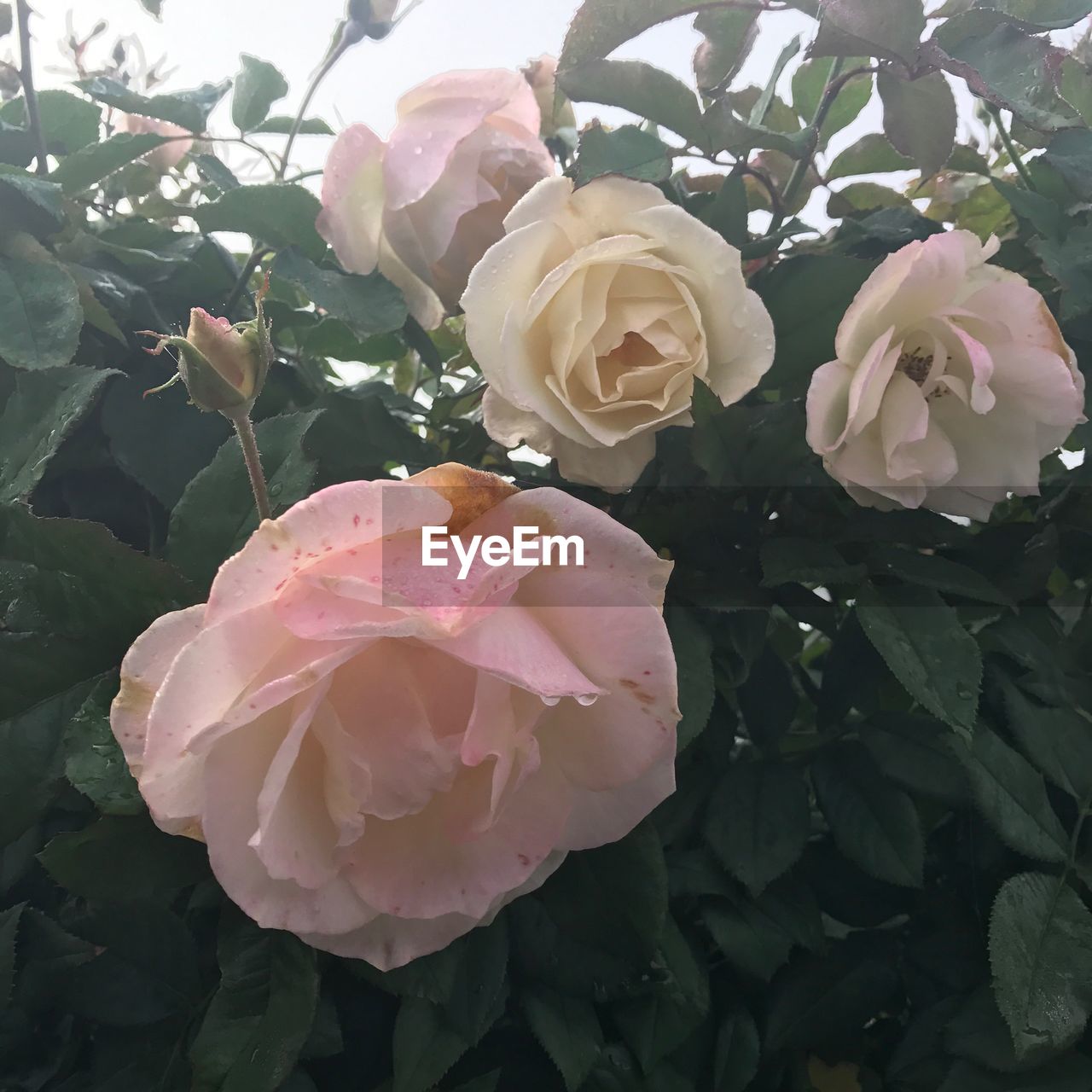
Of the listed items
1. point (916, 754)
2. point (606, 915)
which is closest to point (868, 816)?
point (916, 754)

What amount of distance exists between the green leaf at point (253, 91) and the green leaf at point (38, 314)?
0.61 ft

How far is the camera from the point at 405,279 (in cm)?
43

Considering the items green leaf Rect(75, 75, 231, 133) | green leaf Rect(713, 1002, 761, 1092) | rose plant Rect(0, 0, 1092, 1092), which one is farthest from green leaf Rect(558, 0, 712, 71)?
green leaf Rect(713, 1002, 761, 1092)

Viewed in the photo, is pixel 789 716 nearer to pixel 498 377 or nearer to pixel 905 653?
pixel 905 653

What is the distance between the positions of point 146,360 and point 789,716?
1.18ft

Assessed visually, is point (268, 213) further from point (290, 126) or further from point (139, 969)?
point (139, 969)

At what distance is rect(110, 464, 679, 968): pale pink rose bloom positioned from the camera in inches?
8.5

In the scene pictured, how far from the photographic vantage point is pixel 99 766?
270 millimetres

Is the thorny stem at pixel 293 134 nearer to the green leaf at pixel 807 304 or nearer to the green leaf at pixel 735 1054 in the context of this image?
the green leaf at pixel 807 304

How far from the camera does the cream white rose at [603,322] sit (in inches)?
13.1

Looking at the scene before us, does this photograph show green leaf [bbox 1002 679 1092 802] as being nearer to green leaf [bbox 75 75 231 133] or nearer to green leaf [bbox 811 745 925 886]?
green leaf [bbox 811 745 925 886]

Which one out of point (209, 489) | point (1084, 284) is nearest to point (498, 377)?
point (209, 489)

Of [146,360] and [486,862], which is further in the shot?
[146,360]

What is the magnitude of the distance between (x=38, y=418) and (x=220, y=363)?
14 centimetres
